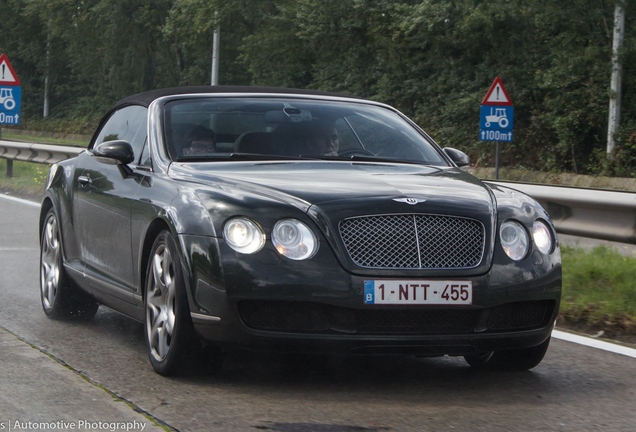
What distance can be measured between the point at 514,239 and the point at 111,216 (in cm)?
231

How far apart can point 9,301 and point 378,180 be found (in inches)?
132

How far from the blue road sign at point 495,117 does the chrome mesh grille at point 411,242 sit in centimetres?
1507

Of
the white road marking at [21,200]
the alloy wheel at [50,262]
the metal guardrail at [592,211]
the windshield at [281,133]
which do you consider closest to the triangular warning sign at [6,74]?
the white road marking at [21,200]

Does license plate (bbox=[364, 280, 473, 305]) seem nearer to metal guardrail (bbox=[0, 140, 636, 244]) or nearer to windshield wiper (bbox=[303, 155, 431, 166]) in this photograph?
windshield wiper (bbox=[303, 155, 431, 166])

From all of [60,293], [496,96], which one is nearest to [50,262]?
[60,293]

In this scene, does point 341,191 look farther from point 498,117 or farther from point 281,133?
point 498,117

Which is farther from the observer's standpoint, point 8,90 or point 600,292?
point 8,90

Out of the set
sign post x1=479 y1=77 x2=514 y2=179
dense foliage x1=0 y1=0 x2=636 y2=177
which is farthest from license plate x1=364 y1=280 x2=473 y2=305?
dense foliage x1=0 y1=0 x2=636 y2=177

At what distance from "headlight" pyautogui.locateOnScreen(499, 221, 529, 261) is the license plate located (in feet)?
1.01

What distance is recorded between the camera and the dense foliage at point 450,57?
26172 millimetres

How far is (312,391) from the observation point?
4.64 meters

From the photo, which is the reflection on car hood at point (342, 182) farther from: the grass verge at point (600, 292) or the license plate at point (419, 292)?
the grass verge at point (600, 292)

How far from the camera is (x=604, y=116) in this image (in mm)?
26281

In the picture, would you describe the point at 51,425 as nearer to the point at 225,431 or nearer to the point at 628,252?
the point at 225,431
